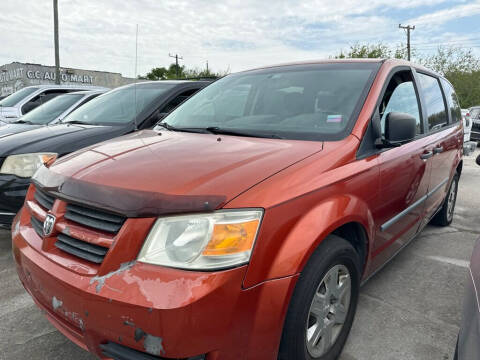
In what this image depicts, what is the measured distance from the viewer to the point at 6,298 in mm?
2645

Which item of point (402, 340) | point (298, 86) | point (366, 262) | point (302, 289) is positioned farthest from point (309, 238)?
point (298, 86)

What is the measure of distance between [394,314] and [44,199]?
7.29 ft

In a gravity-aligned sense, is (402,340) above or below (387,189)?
below

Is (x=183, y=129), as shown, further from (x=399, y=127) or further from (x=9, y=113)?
(x=9, y=113)

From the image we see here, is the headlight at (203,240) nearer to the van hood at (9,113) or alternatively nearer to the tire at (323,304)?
the tire at (323,304)

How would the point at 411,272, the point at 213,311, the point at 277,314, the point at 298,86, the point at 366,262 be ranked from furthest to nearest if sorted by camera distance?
the point at 411,272 → the point at 298,86 → the point at 366,262 → the point at 277,314 → the point at 213,311

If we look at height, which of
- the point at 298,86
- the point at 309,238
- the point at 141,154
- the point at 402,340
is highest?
the point at 298,86

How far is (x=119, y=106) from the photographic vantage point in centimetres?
→ 427

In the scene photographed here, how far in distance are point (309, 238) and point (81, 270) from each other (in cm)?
93

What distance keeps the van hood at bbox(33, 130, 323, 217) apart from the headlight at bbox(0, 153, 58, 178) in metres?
1.19

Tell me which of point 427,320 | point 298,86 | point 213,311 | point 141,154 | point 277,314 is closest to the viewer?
point 213,311

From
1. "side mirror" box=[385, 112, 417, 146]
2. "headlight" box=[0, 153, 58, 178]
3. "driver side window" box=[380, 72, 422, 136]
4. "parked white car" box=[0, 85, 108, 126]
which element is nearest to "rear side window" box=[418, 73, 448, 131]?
"driver side window" box=[380, 72, 422, 136]

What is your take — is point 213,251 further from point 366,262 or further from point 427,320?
point 427,320

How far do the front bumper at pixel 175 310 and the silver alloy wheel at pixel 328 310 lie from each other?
0.97 feet
